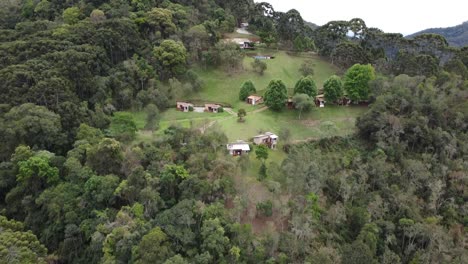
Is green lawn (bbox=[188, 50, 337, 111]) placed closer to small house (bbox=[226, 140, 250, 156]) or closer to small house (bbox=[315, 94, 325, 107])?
small house (bbox=[315, 94, 325, 107])

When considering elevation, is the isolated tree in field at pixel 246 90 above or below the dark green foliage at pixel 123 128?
above

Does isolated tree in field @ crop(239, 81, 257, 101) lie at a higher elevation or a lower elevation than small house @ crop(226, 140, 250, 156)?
higher

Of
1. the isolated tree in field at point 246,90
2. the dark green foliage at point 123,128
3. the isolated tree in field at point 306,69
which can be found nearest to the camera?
the dark green foliage at point 123,128

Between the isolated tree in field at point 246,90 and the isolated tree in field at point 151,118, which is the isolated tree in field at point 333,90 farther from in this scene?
the isolated tree in field at point 151,118

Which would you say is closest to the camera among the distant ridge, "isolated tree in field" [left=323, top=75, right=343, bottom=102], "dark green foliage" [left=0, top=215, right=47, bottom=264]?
"dark green foliage" [left=0, top=215, right=47, bottom=264]

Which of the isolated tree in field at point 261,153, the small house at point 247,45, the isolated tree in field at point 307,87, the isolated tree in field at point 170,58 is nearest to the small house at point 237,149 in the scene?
the isolated tree in field at point 261,153

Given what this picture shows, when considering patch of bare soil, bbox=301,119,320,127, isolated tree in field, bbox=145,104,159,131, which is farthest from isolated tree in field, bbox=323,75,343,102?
isolated tree in field, bbox=145,104,159,131

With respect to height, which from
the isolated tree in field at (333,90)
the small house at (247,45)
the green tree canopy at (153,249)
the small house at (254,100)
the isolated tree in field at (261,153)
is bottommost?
the green tree canopy at (153,249)
